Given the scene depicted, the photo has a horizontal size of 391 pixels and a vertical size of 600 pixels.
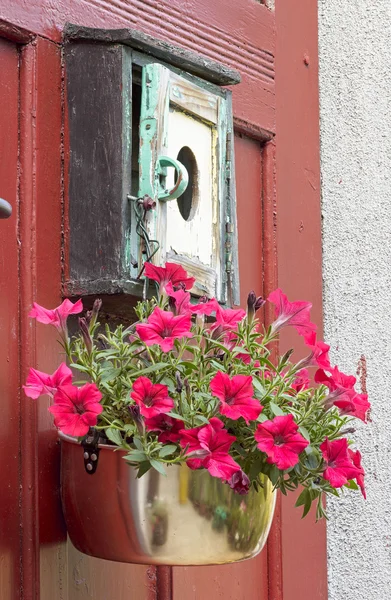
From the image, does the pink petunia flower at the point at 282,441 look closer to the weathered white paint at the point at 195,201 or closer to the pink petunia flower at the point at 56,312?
the pink petunia flower at the point at 56,312

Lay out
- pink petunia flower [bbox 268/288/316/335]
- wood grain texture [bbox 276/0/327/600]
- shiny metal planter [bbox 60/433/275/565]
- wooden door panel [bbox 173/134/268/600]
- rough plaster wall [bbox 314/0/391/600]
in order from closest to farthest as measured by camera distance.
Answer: shiny metal planter [bbox 60/433/275/565] < pink petunia flower [bbox 268/288/316/335] < wooden door panel [bbox 173/134/268/600] < wood grain texture [bbox 276/0/327/600] < rough plaster wall [bbox 314/0/391/600]

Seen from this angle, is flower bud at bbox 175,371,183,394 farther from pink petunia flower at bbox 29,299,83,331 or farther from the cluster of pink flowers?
pink petunia flower at bbox 29,299,83,331

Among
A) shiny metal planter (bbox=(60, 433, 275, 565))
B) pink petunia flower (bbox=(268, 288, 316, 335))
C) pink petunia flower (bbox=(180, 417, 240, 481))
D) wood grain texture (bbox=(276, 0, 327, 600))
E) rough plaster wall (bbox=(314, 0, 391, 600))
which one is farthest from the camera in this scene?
rough plaster wall (bbox=(314, 0, 391, 600))

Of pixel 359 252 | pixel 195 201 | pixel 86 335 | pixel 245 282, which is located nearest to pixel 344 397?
pixel 86 335

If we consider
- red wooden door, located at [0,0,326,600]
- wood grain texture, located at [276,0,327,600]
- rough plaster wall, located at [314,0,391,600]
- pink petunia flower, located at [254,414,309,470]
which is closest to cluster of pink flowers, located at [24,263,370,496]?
pink petunia flower, located at [254,414,309,470]

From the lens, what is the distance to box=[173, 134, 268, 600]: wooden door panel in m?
2.64

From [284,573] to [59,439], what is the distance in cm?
83

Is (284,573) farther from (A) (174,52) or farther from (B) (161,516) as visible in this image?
(A) (174,52)

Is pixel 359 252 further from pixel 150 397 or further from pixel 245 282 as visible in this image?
pixel 150 397

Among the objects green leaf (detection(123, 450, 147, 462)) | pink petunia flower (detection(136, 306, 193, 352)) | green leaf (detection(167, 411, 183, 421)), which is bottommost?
green leaf (detection(123, 450, 147, 462))

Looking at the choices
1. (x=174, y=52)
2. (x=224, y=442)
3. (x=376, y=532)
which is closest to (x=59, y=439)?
(x=224, y=442)

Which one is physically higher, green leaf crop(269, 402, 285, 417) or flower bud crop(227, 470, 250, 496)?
green leaf crop(269, 402, 285, 417)

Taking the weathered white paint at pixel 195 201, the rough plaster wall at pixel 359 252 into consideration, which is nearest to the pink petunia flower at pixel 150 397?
the weathered white paint at pixel 195 201

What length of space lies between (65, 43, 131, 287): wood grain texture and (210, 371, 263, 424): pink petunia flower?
40 cm
